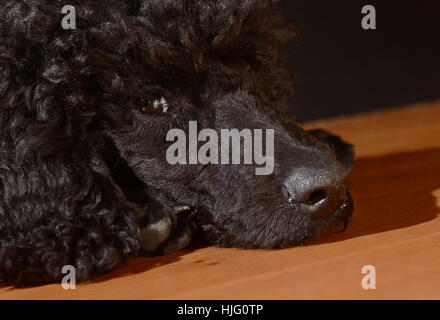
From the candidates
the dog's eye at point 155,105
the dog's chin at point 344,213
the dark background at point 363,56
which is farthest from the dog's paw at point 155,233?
the dark background at point 363,56

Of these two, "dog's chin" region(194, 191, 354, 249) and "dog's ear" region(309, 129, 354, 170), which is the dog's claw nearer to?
"dog's chin" region(194, 191, 354, 249)

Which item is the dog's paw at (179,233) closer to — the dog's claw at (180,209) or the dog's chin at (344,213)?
the dog's claw at (180,209)

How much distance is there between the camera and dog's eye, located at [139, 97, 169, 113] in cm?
195

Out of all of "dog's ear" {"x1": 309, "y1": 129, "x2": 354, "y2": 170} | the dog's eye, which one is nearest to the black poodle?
the dog's eye

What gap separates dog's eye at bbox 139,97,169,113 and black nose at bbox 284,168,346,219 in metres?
0.40

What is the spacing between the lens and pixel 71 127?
186 cm

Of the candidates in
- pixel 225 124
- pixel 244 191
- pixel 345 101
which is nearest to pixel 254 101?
pixel 225 124

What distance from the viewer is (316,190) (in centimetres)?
177

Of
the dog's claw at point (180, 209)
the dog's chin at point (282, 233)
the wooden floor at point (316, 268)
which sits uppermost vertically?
the dog's claw at point (180, 209)

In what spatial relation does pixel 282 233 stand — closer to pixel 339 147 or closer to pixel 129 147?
pixel 129 147

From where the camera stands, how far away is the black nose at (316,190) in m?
1.76

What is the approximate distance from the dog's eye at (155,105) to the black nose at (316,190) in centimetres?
40
